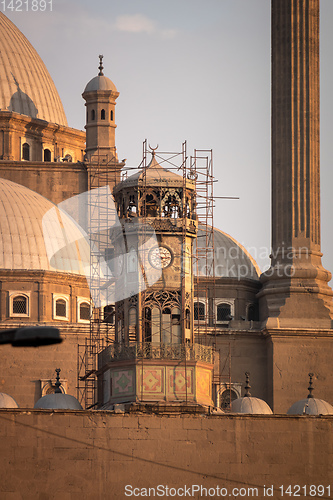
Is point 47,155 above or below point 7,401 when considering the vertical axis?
above

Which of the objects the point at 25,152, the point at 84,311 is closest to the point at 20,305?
the point at 84,311

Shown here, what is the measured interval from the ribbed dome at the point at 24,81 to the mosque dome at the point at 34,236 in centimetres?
938

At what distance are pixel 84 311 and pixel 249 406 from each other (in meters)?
10.3

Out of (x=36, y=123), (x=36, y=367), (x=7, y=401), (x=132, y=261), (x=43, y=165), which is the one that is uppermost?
(x=36, y=123)

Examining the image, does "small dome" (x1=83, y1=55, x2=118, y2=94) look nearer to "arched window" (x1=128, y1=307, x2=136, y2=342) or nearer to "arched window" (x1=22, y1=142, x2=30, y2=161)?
"arched window" (x1=22, y1=142, x2=30, y2=161)

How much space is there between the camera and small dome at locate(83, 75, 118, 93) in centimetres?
6744

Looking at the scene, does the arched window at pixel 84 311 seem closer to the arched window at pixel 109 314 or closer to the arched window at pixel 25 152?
the arched window at pixel 109 314

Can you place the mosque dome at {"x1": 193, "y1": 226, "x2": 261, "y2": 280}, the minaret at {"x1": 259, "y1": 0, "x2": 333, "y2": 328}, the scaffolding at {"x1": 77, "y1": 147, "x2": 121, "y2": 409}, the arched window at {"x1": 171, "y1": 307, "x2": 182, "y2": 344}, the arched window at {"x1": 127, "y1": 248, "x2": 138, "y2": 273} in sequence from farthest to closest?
1. the mosque dome at {"x1": 193, "y1": 226, "x2": 261, "y2": 280}
2. the minaret at {"x1": 259, "y1": 0, "x2": 333, "y2": 328}
3. the scaffolding at {"x1": 77, "y1": 147, "x2": 121, "y2": 409}
4. the arched window at {"x1": 127, "y1": 248, "x2": 138, "y2": 273}
5. the arched window at {"x1": 171, "y1": 307, "x2": 182, "y2": 344}

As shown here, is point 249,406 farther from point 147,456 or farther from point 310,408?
point 147,456

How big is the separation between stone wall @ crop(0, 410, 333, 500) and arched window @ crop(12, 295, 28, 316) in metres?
11.9

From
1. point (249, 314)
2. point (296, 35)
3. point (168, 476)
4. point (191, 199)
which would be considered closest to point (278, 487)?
point (168, 476)

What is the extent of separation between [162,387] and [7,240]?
14137mm

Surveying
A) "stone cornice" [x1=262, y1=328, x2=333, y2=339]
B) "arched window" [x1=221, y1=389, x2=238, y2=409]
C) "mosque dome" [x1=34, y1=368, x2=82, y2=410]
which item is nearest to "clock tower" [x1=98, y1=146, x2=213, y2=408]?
"mosque dome" [x1=34, y1=368, x2=82, y2=410]

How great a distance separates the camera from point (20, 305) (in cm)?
6028
